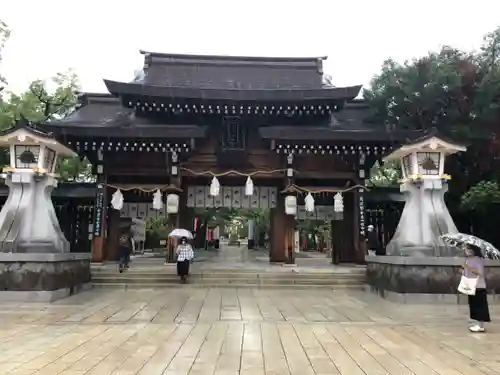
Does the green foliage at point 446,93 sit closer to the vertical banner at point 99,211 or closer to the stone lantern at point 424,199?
the stone lantern at point 424,199

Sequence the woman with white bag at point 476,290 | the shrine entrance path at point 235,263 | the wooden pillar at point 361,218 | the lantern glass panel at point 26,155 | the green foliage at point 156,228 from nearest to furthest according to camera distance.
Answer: the woman with white bag at point 476,290, the lantern glass panel at point 26,155, the shrine entrance path at point 235,263, the wooden pillar at point 361,218, the green foliage at point 156,228

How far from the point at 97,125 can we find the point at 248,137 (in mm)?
5959

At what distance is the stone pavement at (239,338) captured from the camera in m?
5.82

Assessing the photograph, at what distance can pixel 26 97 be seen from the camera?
25188mm

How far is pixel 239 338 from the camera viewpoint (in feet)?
24.5

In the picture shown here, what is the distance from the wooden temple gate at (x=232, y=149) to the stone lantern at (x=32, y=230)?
394 centimetres

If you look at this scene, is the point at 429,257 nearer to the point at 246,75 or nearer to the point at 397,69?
the point at 397,69

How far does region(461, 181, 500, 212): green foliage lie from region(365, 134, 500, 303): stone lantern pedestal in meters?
3.81

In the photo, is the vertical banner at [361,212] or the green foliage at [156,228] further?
the green foliage at [156,228]

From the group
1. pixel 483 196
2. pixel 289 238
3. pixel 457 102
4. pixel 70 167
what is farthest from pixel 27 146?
pixel 457 102

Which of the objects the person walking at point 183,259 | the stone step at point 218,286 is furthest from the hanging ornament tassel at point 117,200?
the person walking at point 183,259

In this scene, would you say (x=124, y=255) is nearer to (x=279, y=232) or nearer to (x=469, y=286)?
(x=279, y=232)

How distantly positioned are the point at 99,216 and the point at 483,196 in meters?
14.0

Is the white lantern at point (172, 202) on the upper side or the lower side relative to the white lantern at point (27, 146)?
lower
